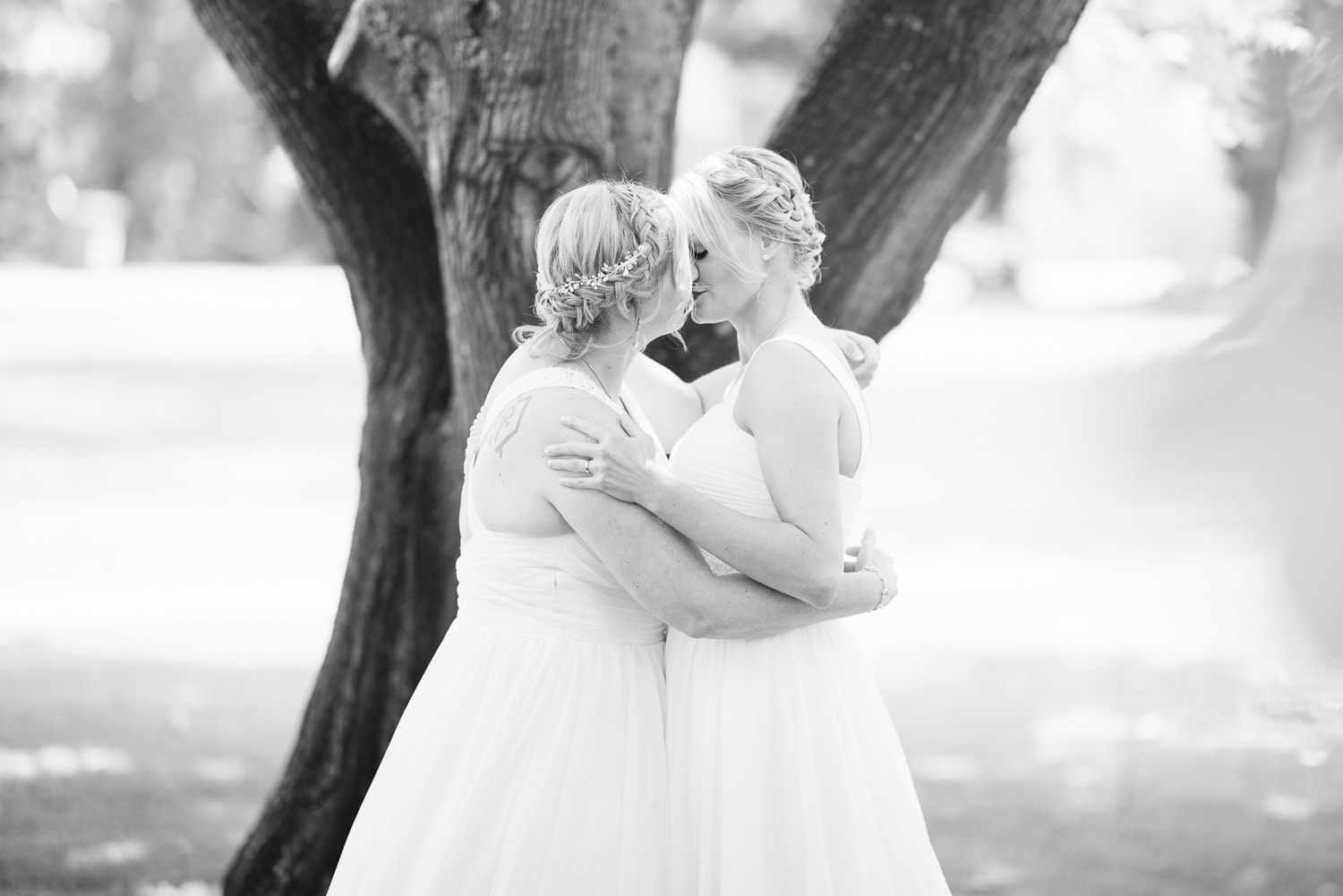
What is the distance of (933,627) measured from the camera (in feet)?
32.3

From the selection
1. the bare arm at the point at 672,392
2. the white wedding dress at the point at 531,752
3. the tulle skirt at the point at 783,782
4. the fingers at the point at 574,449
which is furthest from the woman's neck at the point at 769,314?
the tulle skirt at the point at 783,782

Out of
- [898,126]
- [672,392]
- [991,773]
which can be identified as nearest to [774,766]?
[672,392]

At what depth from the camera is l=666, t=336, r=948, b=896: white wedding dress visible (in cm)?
292

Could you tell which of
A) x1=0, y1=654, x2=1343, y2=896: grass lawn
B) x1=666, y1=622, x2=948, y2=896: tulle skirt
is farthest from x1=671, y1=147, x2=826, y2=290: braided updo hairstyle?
x1=0, y1=654, x2=1343, y2=896: grass lawn

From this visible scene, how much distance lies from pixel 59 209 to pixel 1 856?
2643cm

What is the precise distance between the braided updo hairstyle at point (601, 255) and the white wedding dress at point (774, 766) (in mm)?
318

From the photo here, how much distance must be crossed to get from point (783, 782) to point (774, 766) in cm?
4

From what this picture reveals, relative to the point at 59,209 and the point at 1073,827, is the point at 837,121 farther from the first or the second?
the point at 59,209

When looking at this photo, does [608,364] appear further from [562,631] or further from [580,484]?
[562,631]

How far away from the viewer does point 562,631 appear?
2.95 meters

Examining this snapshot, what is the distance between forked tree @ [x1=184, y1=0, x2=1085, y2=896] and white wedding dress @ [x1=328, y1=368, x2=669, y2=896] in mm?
946

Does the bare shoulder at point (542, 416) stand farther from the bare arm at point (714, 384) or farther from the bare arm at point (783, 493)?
the bare arm at point (714, 384)

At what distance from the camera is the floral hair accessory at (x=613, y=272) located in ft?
9.12

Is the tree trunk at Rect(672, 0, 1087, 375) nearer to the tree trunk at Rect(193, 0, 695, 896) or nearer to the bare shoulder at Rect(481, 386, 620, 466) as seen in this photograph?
the tree trunk at Rect(193, 0, 695, 896)
